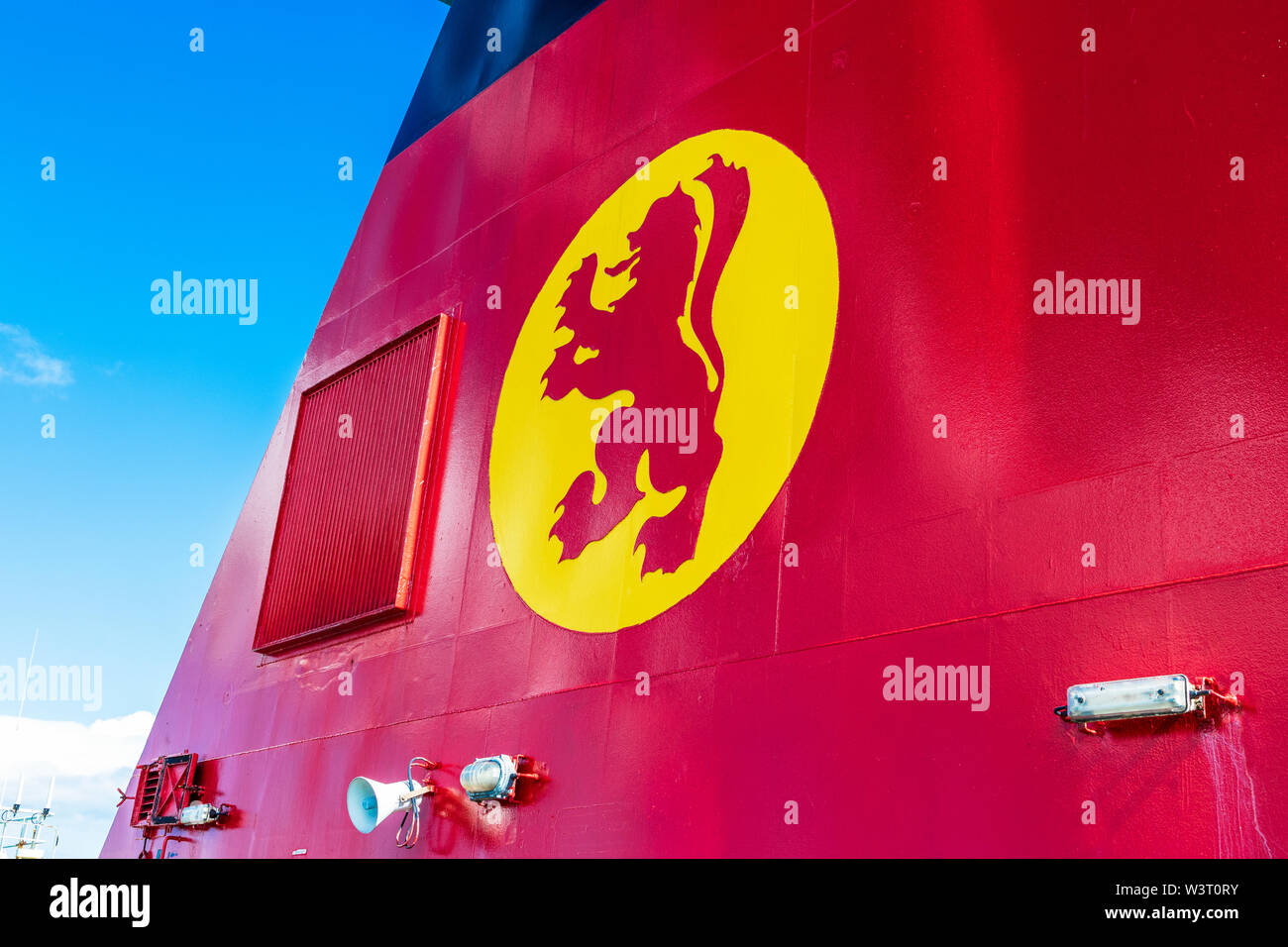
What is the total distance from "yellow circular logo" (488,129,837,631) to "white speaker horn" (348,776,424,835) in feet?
4.74

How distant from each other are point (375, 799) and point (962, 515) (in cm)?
435

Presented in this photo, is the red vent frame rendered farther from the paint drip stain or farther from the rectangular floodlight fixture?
the paint drip stain

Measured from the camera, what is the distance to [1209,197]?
5.06m

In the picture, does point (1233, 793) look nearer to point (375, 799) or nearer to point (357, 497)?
point (375, 799)

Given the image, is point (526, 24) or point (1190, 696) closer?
point (1190, 696)

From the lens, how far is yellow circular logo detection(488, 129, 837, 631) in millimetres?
6809

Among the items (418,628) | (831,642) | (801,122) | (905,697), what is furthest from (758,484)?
(418,628)

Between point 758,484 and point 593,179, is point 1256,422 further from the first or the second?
point 593,179

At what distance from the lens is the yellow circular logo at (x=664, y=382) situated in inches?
268

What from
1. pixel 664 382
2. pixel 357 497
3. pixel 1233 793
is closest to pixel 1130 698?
pixel 1233 793

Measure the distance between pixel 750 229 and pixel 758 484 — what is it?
1739mm

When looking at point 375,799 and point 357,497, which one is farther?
point 357,497

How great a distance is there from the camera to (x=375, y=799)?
25.5 ft
